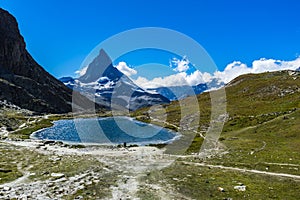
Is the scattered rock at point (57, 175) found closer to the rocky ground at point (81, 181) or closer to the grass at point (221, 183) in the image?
the rocky ground at point (81, 181)

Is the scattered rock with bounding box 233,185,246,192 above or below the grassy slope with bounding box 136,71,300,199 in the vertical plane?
below

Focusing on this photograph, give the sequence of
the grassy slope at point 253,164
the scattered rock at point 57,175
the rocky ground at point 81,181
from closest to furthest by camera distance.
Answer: the rocky ground at point 81,181
the grassy slope at point 253,164
the scattered rock at point 57,175

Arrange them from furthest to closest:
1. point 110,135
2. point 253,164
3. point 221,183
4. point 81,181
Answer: point 110,135 < point 253,164 < point 81,181 < point 221,183

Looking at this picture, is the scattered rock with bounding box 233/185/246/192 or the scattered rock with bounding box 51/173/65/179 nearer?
the scattered rock with bounding box 233/185/246/192

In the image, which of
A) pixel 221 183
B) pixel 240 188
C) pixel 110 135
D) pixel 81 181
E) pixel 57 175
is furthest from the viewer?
pixel 110 135

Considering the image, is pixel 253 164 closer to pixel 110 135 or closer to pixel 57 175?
pixel 57 175

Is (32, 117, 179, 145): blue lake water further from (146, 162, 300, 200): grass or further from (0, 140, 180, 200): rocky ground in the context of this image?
(146, 162, 300, 200): grass

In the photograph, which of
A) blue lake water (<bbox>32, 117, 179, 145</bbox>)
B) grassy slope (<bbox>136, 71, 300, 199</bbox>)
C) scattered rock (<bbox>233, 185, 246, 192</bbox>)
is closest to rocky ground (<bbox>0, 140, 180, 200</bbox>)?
grassy slope (<bbox>136, 71, 300, 199</bbox>)

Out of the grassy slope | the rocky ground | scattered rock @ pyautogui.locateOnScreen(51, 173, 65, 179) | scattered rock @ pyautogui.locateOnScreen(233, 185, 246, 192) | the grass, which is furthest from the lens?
scattered rock @ pyautogui.locateOnScreen(51, 173, 65, 179)

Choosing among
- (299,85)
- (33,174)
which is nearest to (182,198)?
(33,174)

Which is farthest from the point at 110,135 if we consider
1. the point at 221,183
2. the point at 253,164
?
the point at 221,183

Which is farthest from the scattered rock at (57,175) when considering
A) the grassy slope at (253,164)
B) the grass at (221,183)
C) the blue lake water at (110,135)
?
the blue lake water at (110,135)

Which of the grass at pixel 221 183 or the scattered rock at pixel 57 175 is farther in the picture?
the scattered rock at pixel 57 175

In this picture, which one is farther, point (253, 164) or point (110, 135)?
point (110, 135)
